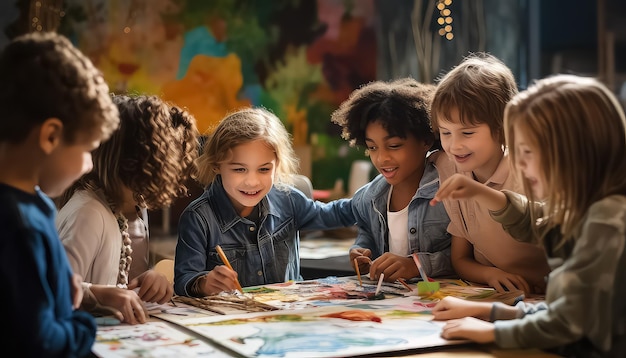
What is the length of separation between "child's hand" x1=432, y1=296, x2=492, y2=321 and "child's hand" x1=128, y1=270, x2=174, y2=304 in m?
0.56

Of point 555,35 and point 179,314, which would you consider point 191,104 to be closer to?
point 555,35

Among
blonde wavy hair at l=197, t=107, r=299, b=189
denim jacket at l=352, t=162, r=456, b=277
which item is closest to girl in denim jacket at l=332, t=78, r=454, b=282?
denim jacket at l=352, t=162, r=456, b=277

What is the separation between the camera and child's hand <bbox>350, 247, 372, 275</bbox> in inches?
80.6

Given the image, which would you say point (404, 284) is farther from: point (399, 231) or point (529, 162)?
point (529, 162)

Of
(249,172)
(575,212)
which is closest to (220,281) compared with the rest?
(249,172)

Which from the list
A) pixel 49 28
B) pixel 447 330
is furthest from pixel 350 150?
pixel 447 330

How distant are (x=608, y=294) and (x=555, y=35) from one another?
433 cm

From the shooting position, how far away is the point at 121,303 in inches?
59.3

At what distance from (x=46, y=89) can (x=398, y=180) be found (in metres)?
1.20

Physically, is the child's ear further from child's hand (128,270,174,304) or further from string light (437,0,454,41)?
string light (437,0,454,41)

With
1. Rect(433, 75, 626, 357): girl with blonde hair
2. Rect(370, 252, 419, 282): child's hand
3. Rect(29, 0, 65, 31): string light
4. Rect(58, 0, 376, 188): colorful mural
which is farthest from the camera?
Rect(58, 0, 376, 188): colorful mural

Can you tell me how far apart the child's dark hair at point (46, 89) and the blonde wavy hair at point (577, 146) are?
689 millimetres

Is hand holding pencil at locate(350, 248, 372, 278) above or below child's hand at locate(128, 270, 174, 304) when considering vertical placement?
above

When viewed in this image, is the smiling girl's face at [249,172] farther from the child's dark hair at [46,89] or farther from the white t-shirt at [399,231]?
the child's dark hair at [46,89]
